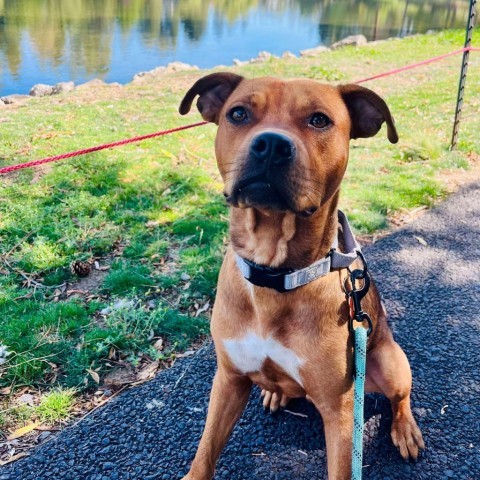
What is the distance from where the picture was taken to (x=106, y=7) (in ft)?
102

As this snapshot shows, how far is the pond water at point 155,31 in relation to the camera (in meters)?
17.7

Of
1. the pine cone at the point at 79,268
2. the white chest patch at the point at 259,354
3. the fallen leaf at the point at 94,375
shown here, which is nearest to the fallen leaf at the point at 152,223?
the pine cone at the point at 79,268

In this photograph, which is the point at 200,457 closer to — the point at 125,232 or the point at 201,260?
the point at 201,260

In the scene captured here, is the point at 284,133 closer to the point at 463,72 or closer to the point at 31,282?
the point at 31,282

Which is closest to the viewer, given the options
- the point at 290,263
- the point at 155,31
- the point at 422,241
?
the point at 290,263

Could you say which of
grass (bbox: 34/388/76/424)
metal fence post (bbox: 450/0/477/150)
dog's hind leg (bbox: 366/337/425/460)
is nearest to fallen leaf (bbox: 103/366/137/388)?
grass (bbox: 34/388/76/424)

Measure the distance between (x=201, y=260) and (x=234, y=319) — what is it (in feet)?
6.81

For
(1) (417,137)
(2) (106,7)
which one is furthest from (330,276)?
(2) (106,7)

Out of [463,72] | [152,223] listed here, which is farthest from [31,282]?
[463,72]

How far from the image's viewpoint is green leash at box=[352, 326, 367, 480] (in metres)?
2.47

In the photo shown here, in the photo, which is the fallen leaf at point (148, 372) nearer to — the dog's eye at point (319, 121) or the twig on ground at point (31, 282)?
the twig on ground at point (31, 282)

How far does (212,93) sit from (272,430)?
212 centimetres

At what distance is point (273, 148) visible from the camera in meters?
2.32

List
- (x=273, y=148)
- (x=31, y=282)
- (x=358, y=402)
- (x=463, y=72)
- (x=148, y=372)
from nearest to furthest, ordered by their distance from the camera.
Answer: (x=273, y=148) < (x=358, y=402) < (x=148, y=372) < (x=31, y=282) < (x=463, y=72)
